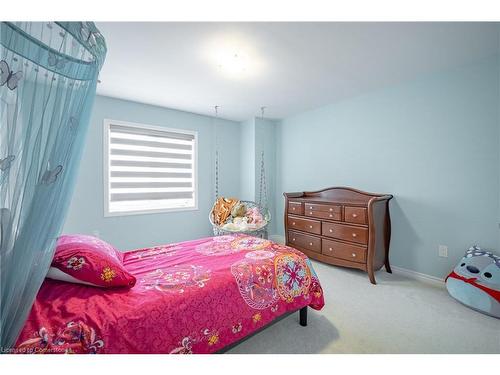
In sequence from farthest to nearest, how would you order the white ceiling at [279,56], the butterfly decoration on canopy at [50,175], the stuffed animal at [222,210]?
1. the stuffed animal at [222,210]
2. the white ceiling at [279,56]
3. the butterfly decoration on canopy at [50,175]

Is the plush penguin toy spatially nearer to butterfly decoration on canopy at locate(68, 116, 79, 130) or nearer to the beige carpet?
the beige carpet

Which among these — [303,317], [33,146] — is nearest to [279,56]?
[33,146]

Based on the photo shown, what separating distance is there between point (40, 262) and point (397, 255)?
354cm

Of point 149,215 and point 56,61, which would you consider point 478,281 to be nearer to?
point 56,61

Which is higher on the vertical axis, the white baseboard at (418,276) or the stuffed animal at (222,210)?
the stuffed animal at (222,210)

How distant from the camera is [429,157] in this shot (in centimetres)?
267

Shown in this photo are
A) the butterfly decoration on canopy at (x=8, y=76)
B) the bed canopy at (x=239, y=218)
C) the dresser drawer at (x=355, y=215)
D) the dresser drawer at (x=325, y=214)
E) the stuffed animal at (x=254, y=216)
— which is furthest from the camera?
the stuffed animal at (x=254, y=216)

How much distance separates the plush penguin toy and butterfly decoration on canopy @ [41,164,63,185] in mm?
3324

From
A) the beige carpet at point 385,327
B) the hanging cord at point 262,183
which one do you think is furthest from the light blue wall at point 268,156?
the beige carpet at point 385,327

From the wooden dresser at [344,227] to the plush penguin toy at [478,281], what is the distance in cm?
74

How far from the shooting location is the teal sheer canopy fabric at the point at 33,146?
3.04 feet

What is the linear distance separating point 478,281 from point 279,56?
2.86 meters

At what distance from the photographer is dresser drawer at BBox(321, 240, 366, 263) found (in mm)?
2715

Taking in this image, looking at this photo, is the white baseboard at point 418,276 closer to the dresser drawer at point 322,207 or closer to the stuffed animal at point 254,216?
the dresser drawer at point 322,207
